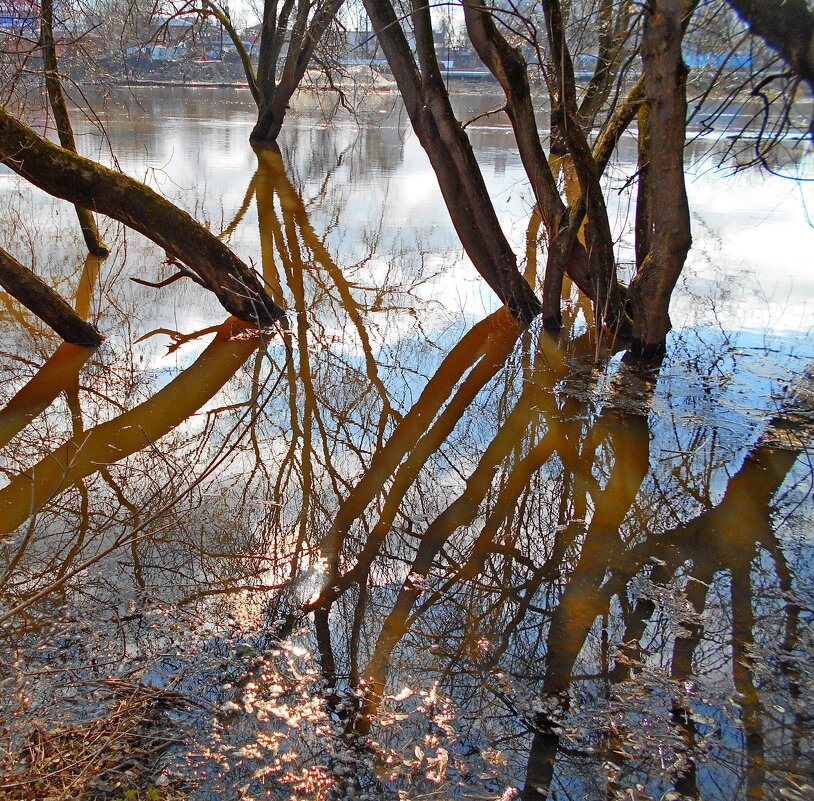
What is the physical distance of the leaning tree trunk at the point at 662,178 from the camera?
5422mm

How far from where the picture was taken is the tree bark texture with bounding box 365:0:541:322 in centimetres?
668

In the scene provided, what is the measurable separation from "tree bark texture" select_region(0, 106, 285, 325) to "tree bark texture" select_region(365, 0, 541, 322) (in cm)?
201

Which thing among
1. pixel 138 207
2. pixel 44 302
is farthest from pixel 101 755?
pixel 138 207

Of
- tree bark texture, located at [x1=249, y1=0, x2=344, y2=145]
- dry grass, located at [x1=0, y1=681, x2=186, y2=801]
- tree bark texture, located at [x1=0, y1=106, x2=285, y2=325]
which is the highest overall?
tree bark texture, located at [x1=249, y1=0, x2=344, y2=145]

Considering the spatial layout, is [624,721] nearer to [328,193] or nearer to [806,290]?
[806,290]

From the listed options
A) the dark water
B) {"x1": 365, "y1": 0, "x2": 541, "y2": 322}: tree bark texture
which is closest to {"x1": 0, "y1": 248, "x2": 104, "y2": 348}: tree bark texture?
the dark water

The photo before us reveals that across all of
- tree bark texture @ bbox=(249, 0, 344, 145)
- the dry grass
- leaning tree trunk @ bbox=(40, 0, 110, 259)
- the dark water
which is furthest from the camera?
tree bark texture @ bbox=(249, 0, 344, 145)

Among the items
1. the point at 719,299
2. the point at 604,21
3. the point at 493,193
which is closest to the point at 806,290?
the point at 719,299

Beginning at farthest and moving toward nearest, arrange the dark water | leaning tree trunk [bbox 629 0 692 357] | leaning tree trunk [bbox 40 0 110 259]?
leaning tree trunk [bbox 40 0 110 259] → leaning tree trunk [bbox 629 0 692 357] → the dark water

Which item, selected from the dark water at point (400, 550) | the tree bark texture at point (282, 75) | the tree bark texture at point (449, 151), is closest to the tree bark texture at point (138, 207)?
the dark water at point (400, 550)

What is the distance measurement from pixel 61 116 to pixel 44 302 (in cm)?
305

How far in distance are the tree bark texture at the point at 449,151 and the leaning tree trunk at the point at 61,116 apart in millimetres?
2845

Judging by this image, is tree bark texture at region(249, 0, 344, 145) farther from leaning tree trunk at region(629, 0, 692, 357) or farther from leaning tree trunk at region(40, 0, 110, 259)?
leaning tree trunk at region(629, 0, 692, 357)

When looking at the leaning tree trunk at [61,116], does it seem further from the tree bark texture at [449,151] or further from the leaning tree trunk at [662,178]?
the leaning tree trunk at [662,178]
